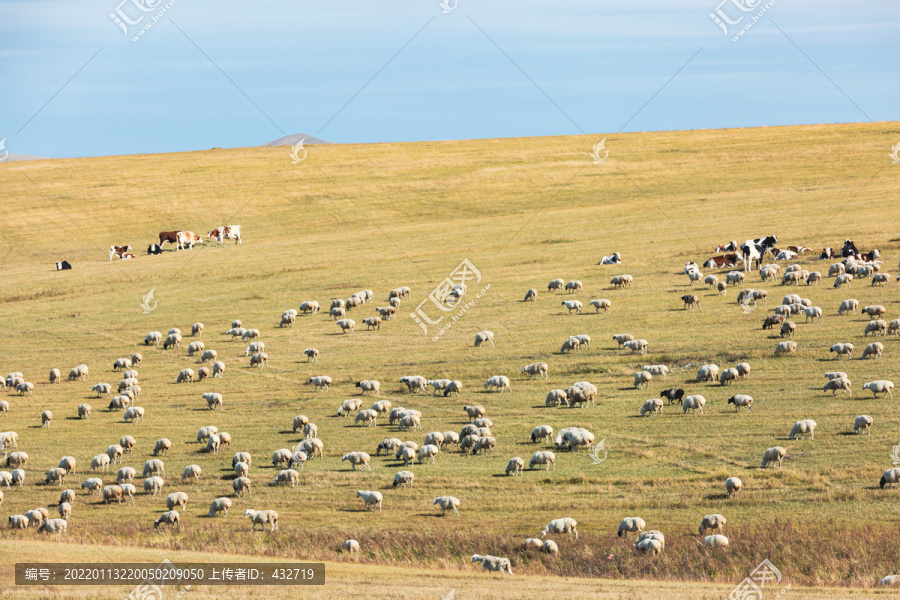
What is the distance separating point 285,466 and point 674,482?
40.3 feet

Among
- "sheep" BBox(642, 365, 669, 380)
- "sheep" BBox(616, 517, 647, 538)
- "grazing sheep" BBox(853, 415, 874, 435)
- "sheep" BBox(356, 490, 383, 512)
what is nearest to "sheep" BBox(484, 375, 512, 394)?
"sheep" BBox(642, 365, 669, 380)

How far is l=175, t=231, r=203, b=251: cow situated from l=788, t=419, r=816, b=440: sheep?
55.6 metres

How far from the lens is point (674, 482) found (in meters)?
26.2

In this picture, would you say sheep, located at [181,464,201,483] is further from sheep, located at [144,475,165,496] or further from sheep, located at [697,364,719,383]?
sheep, located at [697,364,719,383]

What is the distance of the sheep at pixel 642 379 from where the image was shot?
118 feet

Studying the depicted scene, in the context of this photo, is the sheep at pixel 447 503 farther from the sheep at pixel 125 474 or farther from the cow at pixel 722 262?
the cow at pixel 722 262

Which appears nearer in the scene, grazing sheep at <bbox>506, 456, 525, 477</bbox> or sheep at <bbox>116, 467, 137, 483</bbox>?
grazing sheep at <bbox>506, 456, 525, 477</bbox>

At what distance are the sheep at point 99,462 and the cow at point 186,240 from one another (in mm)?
45218

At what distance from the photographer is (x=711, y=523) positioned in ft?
73.6

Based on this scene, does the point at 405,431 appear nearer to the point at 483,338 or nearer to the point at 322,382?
the point at 322,382

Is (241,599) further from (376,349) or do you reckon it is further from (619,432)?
(376,349)

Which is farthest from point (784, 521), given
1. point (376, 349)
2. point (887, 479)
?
point (376, 349)

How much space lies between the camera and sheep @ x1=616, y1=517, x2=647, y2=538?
2259 centimetres

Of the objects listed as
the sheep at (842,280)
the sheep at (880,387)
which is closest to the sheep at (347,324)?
the sheep at (842,280)
